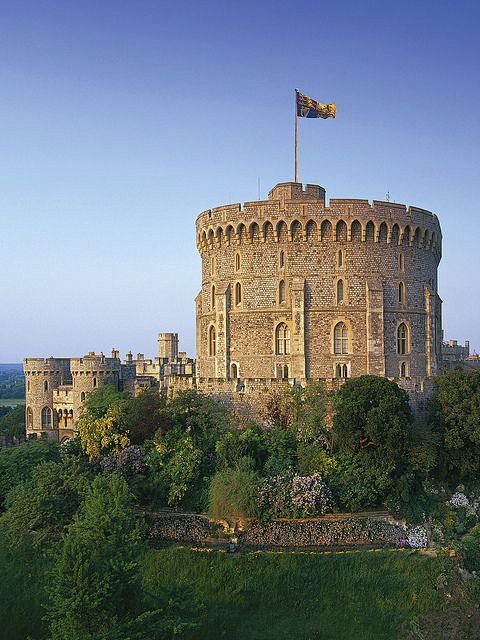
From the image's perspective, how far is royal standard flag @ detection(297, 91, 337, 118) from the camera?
1779 inches

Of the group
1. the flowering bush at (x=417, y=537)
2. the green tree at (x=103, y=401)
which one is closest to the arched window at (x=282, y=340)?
the green tree at (x=103, y=401)

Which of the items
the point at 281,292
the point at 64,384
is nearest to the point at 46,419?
the point at 64,384

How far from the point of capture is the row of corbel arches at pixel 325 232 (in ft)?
139

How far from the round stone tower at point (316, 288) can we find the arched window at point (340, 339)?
61 mm

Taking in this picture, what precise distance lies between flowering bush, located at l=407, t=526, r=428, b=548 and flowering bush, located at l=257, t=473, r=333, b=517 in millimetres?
3548

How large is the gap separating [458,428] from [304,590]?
1214 centimetres

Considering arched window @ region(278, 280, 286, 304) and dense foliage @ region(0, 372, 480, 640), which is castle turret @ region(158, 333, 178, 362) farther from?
dense foliage @ region(0, 372, 480, 640)

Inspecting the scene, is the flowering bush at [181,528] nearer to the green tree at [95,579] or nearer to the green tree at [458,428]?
the green tree at [95,579]

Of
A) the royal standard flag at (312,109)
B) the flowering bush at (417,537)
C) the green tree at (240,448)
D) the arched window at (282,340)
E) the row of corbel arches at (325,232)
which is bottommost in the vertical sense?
the flowering bush at (417,537)

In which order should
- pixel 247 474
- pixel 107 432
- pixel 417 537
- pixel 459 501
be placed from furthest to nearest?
1. pixel 107 432
2. pixel 459 501
3. pixel 247 474
4. pixel 417 537

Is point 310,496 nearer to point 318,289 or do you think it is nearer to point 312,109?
point 318,289

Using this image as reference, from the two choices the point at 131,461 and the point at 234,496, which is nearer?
the point at 234,496

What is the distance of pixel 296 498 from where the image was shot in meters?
30.5

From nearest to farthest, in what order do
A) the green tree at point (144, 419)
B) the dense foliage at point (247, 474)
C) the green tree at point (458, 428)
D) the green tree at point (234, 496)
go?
the dense foliage at point (247, 474)
the green tree at point (234, 496)
the green tree at point (458, 428)
the green tree at point (144, 419)
